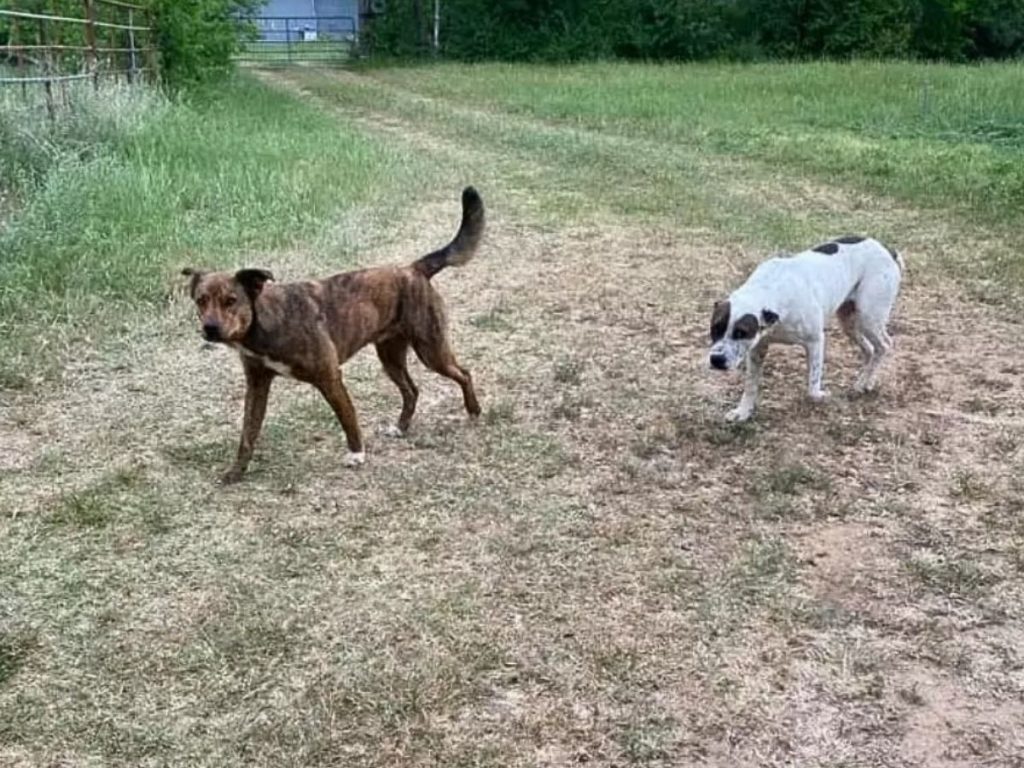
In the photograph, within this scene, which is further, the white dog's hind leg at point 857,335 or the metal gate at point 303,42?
the metal gate at point 303,42

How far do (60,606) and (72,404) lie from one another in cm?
173

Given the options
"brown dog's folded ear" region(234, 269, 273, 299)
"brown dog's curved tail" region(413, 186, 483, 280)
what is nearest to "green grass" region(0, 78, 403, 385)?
"brown dog's folded ear" region(234, 269, 273, 299)

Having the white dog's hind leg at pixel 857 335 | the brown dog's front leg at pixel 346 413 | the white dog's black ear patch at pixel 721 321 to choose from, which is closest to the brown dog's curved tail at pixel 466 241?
the brown dog's front leg at pixel 346 413

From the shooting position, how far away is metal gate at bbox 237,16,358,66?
3400cm

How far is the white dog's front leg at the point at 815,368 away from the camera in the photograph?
4.37 m

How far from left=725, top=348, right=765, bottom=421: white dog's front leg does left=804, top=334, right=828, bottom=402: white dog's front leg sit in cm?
18

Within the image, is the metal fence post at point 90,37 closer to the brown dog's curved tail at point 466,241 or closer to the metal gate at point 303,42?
the brown dog's curved tail at point 466,241

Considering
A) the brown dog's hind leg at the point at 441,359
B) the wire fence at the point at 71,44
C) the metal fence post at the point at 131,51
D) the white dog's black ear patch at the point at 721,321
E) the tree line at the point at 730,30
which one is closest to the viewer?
the white dog's black ear patch at the point at 721,321

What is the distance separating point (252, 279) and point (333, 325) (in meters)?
0.38

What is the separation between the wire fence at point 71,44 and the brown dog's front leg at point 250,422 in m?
5.82

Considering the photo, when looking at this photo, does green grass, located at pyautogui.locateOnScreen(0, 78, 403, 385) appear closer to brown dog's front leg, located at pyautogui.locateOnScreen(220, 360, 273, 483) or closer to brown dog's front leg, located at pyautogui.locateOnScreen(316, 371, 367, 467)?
Result: brown dog's front leg, located at pyautogui.locateOnScreen(220, 360, 273, 483)

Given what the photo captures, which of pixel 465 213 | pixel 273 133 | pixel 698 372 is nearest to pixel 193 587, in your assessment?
pixel 465 213

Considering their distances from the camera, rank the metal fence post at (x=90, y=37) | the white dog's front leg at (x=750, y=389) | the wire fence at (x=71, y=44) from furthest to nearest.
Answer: the metal fence post at (x=90, y=37)
the wire fence at (x=71, y=44)
the white dog's front leg at (x=750, y=389)

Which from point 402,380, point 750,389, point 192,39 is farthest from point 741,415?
point 192,39
